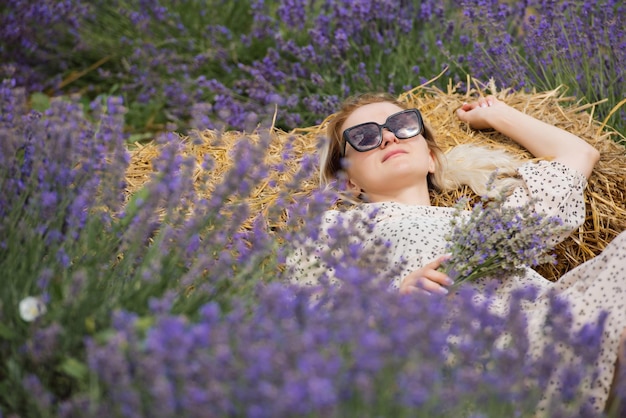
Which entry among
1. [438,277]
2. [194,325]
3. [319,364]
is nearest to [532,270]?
[438,277]

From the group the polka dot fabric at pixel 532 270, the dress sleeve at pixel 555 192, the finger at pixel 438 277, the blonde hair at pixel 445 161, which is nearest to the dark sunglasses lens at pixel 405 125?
the blonde hair at pixel 445 161

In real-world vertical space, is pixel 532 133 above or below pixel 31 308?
below

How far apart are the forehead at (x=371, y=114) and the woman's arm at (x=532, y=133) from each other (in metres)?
0.40

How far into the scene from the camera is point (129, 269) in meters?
1.87

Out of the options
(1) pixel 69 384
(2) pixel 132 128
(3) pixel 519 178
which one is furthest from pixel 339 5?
(1) pixel 69 384

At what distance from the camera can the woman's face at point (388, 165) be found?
2893mm

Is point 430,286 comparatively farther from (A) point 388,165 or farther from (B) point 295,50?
(B) point 295,50

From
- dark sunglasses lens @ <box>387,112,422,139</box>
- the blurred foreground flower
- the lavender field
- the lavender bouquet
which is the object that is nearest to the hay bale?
the lavender field

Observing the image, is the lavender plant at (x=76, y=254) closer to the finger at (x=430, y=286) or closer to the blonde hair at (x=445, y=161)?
the finger at (x=430, y=286)

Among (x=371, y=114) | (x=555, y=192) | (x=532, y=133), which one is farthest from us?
(x=532, y=133)

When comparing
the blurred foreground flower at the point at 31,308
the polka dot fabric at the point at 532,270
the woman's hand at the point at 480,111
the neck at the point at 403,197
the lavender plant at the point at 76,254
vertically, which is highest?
the blurred foreground flower at the point at 31,308

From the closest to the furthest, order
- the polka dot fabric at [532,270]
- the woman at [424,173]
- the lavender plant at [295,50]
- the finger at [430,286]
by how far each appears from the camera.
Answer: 1. the polka dot fabric at [532,270]
2. the finger at [430,286]
3. the woman at [424,173]
4. the lavender plant at [295,50]

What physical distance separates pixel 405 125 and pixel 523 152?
1.64 feet

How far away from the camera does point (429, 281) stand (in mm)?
2250
